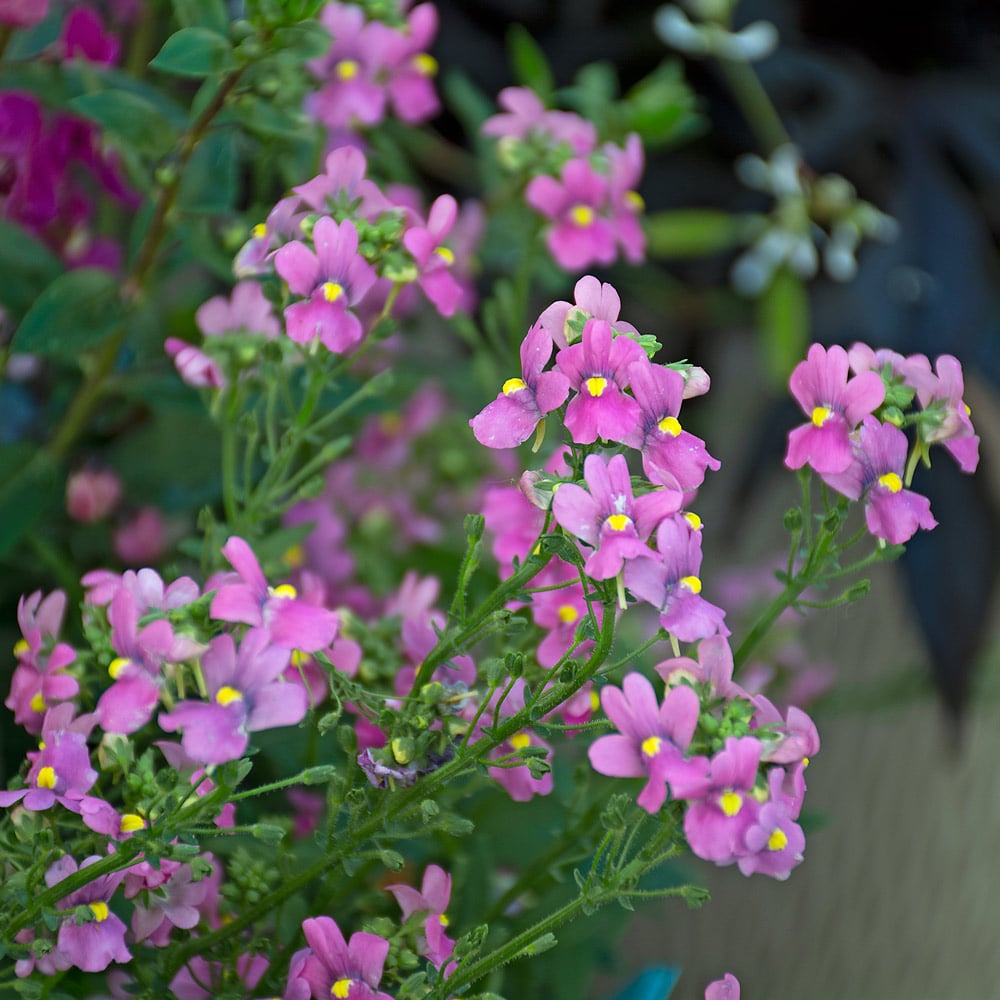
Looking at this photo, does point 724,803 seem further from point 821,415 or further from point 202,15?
point 202,15

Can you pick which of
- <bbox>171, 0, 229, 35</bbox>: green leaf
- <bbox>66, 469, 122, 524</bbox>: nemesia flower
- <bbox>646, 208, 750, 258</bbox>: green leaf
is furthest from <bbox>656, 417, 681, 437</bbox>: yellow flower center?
<bbox>646, 208, 750, 258</bbox>: green leaf

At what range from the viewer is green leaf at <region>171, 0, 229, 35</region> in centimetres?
38

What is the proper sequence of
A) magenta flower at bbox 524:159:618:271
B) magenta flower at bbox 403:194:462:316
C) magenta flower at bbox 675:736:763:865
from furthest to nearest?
1. magenta flower at bbox 524:159:618:271
2. magenta flower at bbox 403:194:462:316
3. magenta flower at bbox 675:736:763:865

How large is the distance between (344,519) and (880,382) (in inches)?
13.6

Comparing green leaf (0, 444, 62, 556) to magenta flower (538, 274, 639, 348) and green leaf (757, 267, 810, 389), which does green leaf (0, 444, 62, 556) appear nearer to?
magenta flower (538, 274, 639, 348)

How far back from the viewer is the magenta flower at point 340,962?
28 cm

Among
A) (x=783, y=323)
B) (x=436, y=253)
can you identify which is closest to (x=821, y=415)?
(x=436, y=253)

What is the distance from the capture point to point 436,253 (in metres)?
0.36

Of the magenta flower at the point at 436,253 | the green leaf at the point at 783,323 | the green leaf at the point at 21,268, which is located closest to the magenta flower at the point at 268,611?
the magenta flower at the point at 436,253

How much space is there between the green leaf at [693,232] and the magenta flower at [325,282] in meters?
0.37

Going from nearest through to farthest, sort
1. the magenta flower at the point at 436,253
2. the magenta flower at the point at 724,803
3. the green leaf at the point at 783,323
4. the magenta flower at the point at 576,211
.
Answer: the magenta flower at the point at 724,803 < the magenta flower at the point at 436,253 < the magenta flower at the point at 576,211 < the green leaf at the point at 783,323

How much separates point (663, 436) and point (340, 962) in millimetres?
143

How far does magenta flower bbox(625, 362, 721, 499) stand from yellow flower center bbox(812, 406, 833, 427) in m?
0.04

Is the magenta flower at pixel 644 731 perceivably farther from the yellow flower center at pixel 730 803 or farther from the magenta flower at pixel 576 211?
the magenta flower at pixel 576 211
